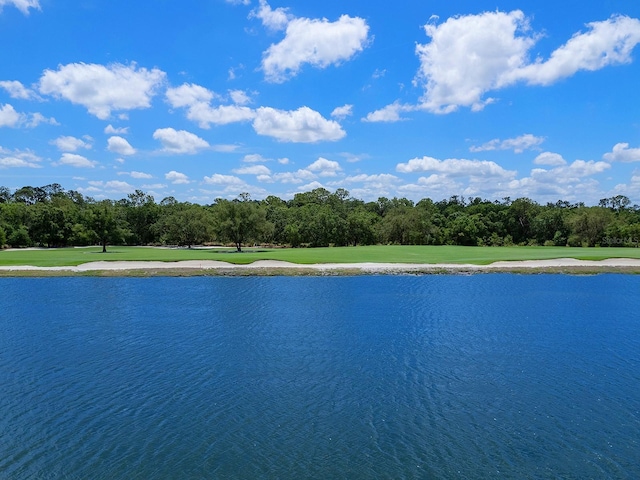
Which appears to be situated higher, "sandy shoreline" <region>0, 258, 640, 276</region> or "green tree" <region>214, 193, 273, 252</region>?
"green tree" <region>214, 193, 273, 252</region>

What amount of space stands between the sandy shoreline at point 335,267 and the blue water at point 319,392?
60.4 feet

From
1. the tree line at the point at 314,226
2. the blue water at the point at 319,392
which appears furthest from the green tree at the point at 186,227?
the blue water at the point at 319,392

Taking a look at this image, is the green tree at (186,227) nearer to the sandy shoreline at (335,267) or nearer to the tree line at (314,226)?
the tree line at (314,226)

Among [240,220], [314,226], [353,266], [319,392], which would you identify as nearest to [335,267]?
[353,266]

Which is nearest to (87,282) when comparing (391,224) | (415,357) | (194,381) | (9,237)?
(194,381)

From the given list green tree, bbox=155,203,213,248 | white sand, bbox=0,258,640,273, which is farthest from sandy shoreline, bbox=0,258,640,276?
green tree, bbox=155,203,213,248

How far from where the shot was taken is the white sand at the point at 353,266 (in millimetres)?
45312

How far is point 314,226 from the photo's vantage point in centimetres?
9481

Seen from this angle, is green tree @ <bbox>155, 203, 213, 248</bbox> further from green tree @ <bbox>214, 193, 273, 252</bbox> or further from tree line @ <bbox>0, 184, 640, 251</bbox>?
green tree @ <bbox>214, 193, 273, 252</bbox>

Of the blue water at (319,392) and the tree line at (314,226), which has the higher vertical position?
the tree line at (314,226)

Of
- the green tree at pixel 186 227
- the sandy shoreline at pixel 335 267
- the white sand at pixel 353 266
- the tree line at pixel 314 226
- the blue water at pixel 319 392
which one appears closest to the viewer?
the blue water at pixel 319 392

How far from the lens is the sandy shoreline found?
4434 centimetres

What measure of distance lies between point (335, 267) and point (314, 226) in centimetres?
4839

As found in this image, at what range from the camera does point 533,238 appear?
340 ft
